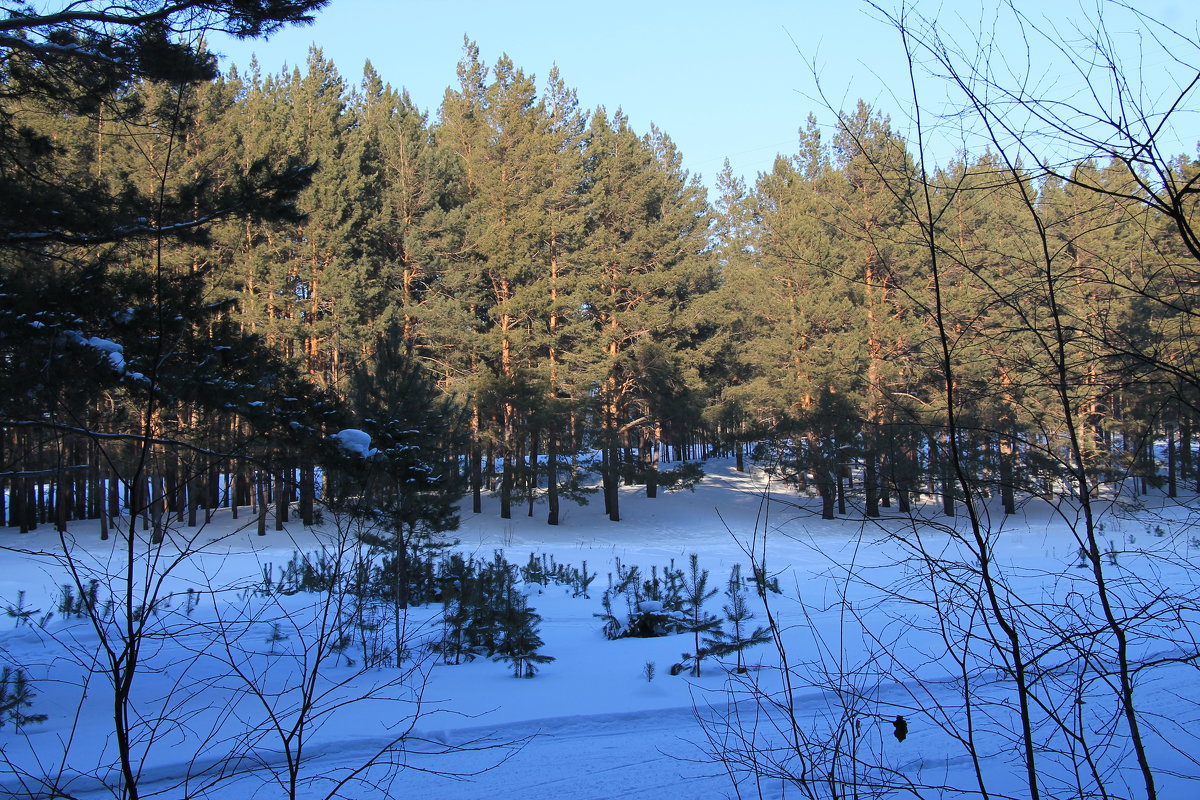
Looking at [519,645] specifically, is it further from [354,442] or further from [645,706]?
[354,442]

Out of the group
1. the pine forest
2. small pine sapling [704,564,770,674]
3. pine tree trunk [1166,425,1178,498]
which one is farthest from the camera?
small pine sapling [704,564,770,674]

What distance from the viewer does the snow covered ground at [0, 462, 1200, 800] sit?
2.58 metres

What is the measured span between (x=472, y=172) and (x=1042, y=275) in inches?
1055

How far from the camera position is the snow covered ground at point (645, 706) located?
2.58 meters

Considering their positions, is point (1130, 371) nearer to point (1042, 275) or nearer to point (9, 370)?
point (1042, 275)

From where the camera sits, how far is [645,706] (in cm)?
549

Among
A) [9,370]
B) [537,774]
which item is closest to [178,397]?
[9,370]

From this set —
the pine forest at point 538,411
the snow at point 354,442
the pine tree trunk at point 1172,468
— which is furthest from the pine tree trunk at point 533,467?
the snow at point 354,442

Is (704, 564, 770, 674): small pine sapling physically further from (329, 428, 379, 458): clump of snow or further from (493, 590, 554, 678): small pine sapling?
(329, 428, 379, 458): clump of snow

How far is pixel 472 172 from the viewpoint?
27359mm

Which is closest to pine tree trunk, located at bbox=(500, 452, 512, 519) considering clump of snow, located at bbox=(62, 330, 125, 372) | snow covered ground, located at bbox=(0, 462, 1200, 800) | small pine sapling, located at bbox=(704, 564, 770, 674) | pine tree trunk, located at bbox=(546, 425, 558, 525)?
pine tree trunk, located at bbox=(546, 425, 558, 525)

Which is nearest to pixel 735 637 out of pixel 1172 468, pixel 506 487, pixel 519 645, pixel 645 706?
pixel 645 706

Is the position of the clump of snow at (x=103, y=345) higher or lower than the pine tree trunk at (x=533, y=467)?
higher

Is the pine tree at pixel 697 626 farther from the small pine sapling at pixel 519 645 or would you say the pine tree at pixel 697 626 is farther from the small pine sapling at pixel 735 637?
the small pine sapling at pixel 519 645
